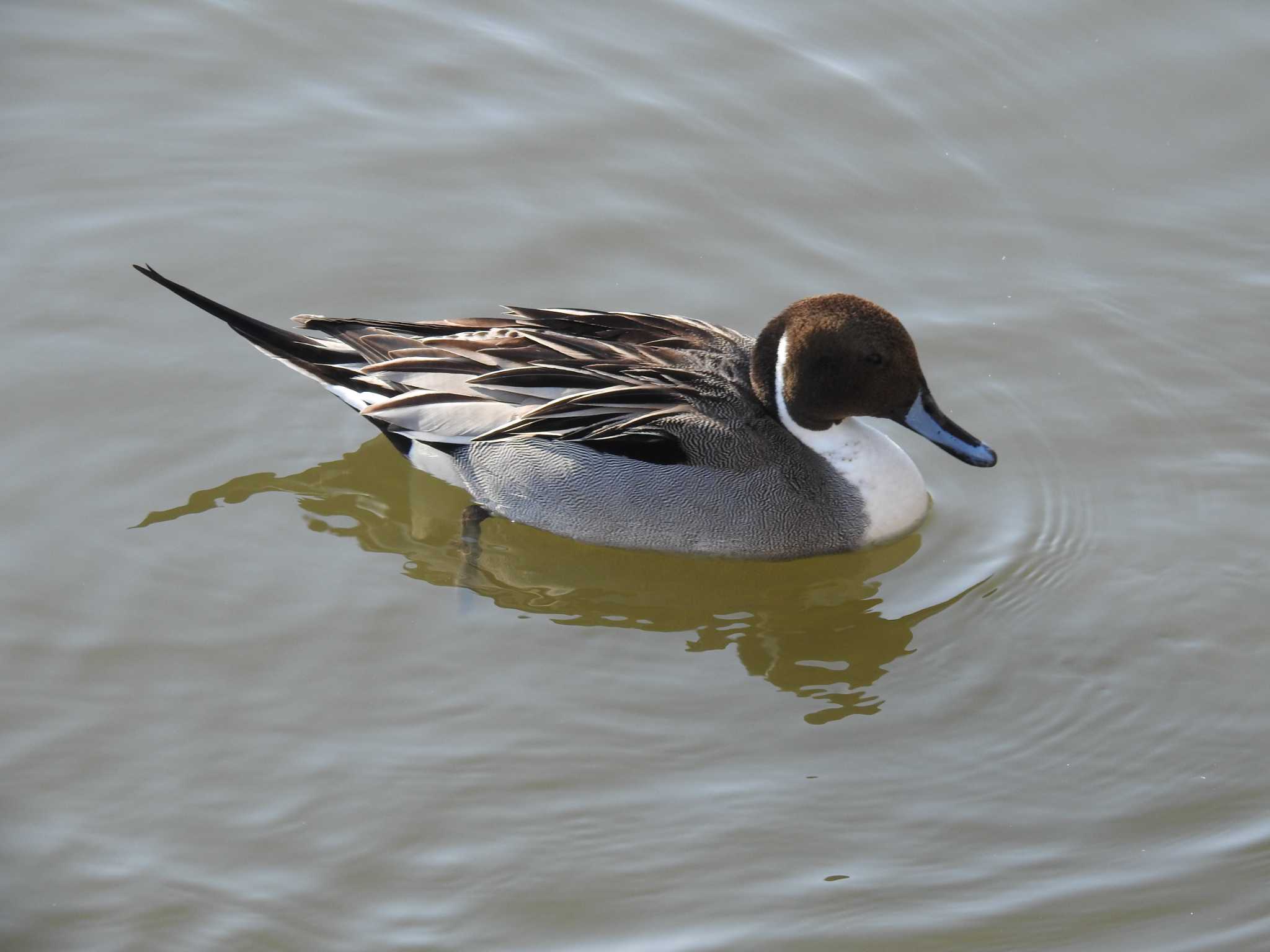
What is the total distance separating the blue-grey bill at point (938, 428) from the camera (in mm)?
6590

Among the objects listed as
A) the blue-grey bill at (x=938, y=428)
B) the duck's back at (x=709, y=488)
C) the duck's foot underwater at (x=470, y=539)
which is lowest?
the duck's foot underwater at (x=470, y=539)

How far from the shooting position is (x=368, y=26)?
30.8ft

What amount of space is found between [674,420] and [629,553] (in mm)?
614

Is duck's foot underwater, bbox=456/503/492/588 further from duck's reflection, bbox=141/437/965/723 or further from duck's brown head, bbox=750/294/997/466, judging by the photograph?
duck's brown head, bbox=750/294/997/466

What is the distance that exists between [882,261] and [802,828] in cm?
343

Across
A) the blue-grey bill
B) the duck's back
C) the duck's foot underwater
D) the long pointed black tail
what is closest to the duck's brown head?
the blue-grey bill

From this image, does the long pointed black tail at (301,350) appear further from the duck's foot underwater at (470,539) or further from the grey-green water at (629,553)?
the duck's foot underwater at (470,539)

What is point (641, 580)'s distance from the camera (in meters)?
6.77

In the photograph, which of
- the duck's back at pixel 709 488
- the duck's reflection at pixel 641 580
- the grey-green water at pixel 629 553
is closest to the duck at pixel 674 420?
the duck's back at pixel 709 488

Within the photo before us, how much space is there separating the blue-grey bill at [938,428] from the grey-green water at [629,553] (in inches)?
18.3

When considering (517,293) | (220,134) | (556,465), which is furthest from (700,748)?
(220,134)

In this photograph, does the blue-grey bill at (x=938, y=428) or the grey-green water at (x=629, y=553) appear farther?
the blue-grey bill at (x=938, y=428)

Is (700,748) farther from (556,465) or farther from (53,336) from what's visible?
(53,336)

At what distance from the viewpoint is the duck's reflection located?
641 cm
